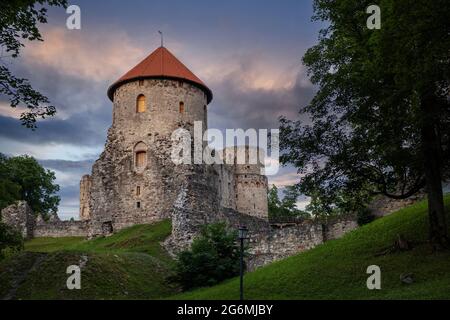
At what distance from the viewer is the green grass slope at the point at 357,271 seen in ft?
48.6

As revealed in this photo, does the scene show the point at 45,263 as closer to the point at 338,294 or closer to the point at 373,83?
the point at 338,294

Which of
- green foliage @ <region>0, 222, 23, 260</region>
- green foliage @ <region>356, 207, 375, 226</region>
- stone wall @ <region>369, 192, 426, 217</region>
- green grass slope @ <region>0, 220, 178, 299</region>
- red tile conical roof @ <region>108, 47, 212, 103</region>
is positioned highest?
red tile conical roof @ <region>108, 47, 212, 103</region>

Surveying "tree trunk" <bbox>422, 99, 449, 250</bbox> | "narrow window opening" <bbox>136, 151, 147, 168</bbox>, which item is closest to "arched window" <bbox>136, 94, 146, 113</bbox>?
"narrow window opening" <bbox>136, 151, 147, 168</bbox>

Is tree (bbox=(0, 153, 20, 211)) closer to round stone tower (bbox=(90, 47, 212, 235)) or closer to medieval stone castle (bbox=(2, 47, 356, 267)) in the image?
medieval stone castle (bbox=(2, 47, 356, 267))

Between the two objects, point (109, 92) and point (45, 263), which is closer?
point (45, 263)

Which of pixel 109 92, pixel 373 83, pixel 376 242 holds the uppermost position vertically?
pixel 109 92

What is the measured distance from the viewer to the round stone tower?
39.8 m

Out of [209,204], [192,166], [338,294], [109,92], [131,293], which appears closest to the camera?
[338,294]

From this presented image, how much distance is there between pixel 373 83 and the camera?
16.2m

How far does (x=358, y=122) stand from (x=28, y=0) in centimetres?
1040

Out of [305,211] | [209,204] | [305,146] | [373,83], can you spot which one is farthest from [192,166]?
[305,211]

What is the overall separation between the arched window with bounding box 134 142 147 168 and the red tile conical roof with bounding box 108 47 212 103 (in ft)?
17.6

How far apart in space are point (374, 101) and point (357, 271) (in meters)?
5.22
